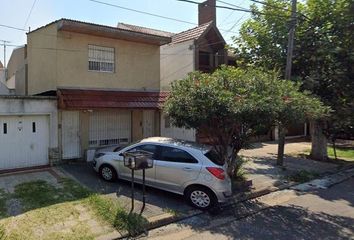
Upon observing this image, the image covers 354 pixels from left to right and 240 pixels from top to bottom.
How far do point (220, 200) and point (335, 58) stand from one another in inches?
393

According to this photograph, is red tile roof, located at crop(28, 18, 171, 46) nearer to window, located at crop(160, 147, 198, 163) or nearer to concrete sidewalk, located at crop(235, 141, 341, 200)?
window, located at crop(160, 147, 198, 163)

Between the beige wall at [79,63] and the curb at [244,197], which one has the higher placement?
the beige wall at [79,63]

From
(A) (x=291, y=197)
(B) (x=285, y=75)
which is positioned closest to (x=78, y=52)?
(B) (x=285, y=75)

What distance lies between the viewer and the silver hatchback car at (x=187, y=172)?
8797 mm

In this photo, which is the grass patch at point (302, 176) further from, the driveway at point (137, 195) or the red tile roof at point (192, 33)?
the red tile roof at point (192, 33)

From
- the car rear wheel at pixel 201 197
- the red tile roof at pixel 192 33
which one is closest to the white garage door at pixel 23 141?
the car rear wheel at pixel 201 197

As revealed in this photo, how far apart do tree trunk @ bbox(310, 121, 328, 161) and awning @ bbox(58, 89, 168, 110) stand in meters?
8.28

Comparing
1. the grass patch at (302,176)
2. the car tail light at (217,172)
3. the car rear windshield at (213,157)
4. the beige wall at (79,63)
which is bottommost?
the grass patch at (302,176)

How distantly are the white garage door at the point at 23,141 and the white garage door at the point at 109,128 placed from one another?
78.4 inches

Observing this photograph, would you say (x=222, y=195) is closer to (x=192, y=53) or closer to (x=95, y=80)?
(x=95, y=80)

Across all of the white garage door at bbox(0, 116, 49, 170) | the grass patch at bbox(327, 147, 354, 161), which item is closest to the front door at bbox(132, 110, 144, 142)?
the white garage door at bbox(0, 116, 49, 170)

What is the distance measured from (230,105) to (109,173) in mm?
4509

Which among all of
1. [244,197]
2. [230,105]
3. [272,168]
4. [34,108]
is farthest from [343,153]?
[34,108]

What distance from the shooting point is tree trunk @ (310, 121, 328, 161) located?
17188 millimetres
